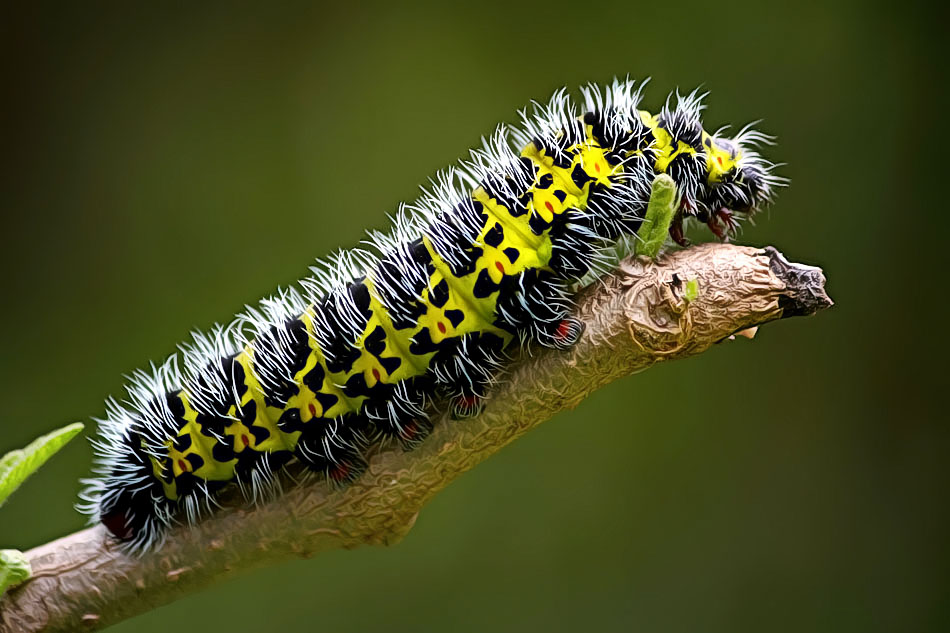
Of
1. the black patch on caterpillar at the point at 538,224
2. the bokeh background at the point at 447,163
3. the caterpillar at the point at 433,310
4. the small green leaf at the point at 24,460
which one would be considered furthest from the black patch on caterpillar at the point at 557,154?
the bokeh background at the point at 447,163

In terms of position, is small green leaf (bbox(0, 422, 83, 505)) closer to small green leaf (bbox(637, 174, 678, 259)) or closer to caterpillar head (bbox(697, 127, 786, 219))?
small green leaf (bbox(637, 174, 678, 259))

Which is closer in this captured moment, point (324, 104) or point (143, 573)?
point (143, 573)

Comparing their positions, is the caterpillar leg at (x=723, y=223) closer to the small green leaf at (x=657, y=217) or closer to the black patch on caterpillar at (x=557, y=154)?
the small green leaf at (x=657, y=217)

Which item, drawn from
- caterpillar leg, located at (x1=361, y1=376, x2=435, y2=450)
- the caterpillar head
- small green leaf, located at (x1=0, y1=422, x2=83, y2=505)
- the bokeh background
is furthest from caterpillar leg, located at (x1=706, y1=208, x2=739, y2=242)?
the bokeh background

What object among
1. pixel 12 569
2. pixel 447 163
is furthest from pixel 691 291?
pixel 447 163

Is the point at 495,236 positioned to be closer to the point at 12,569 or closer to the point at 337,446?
the point at 337,446

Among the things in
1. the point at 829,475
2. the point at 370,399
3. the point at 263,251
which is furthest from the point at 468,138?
the point at 370,399

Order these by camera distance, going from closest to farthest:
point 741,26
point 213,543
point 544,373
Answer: point 544,373 → point 213,543 → point 741,26

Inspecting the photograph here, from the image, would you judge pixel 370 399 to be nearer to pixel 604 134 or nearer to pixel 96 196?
pixel 604 134
